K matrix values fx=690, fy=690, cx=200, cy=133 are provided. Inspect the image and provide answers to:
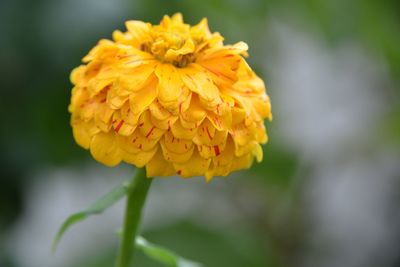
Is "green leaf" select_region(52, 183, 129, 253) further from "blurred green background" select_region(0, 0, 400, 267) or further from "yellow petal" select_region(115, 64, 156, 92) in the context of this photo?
"blurred green background" select_region(0, 0, 400, 267)

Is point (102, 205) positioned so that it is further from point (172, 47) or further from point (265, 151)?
point (265, 151)

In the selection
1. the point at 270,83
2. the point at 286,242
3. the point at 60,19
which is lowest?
the point at 286,242

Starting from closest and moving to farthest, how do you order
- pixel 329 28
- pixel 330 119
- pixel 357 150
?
1. pixel 329 28
2. pixel 357 150
3. pixel 330 119

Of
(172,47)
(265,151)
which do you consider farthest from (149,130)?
(265,151)

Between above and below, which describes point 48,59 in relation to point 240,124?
below

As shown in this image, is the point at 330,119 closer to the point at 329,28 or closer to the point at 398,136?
the point at 398,136

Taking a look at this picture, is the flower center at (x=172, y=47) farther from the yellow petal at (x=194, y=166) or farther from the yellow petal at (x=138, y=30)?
the yellow petal at (x=194, y=166)

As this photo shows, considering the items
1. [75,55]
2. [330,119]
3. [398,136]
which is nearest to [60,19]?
[75,55]

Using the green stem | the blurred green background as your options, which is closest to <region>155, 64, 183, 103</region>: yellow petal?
the green stem
